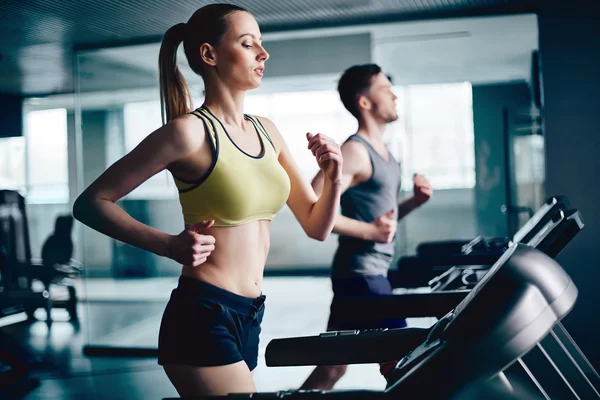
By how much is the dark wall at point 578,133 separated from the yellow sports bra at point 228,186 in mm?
2697

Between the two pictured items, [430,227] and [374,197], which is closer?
[374,197]

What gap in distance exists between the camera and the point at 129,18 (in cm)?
389

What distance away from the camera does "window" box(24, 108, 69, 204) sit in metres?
4.96

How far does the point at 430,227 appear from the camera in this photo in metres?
7.90

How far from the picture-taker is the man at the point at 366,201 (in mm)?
2164

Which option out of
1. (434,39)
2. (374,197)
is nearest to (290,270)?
(434,39)

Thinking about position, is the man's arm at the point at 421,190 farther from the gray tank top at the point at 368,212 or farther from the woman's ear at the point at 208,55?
the woman's ear at the point at 208,55

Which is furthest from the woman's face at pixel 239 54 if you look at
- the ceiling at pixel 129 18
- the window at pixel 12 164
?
the window at pixel 12 164

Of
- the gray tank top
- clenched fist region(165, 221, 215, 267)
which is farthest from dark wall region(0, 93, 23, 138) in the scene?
clenched fist region(165, 221, 215, 267)

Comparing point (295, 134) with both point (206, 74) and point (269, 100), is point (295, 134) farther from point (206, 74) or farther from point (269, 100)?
point (206, 74)

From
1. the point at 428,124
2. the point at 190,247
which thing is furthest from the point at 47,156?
the point at 190,247

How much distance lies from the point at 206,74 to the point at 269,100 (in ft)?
17.3

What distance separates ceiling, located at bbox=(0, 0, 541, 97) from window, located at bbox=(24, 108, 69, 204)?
43cm

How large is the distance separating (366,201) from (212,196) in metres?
1.10
